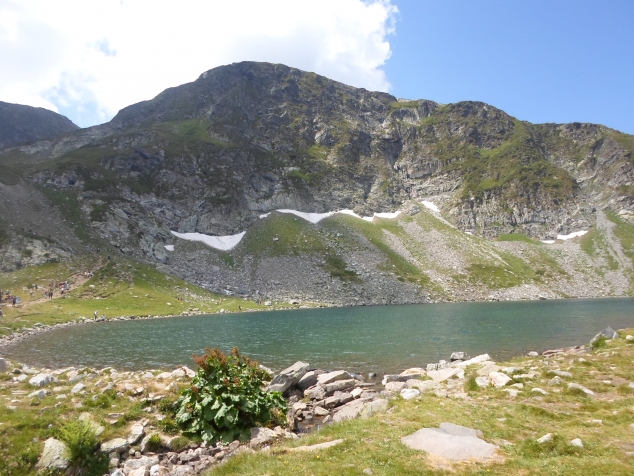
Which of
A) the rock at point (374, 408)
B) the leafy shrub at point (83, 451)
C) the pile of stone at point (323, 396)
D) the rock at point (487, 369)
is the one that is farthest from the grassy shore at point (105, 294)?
the rock at point (487, 369)

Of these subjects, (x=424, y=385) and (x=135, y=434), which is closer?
(x=135, y=434)

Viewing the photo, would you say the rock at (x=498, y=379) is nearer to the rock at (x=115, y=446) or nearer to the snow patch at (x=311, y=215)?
the rock at (x=115, y=446)

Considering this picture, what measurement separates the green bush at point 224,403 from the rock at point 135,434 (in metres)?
1.42

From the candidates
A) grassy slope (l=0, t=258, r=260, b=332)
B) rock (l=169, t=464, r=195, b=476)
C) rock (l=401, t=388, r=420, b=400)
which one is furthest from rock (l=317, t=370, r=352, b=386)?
grassy slope (l=0, t=258, r=260, b=332)

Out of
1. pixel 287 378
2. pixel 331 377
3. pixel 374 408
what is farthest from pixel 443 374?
pixel 287 378

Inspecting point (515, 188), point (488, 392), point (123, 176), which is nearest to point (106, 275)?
point (123, 176)

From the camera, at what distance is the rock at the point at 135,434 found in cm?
1363

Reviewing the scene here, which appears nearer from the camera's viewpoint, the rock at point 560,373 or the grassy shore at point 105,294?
the rock at point 560,373

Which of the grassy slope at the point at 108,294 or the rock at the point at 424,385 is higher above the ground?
the rock at the point at 424,385

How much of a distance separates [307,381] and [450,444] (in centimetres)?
1374

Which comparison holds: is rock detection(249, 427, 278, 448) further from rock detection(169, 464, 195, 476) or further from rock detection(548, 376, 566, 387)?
rock detection(548, 376, 566, 387)

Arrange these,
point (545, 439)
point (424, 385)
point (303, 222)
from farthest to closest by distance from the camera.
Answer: point (303, 222), point (424, 385), point (545, 439)

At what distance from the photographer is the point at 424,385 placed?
63.7ft

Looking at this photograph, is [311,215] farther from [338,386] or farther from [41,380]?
[41,380]
